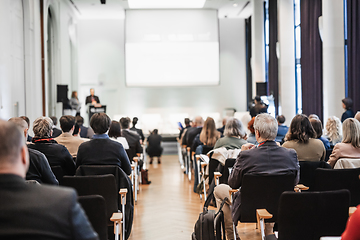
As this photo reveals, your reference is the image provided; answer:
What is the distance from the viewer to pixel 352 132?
360 centimetres

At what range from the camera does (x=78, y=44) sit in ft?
51.3

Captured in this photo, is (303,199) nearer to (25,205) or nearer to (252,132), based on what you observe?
(25,205)

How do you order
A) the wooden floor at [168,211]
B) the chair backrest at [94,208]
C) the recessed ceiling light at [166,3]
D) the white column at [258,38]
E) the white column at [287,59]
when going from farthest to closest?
the recessed ceiling light at [166,3] → the white column at [258,38] → the white column at [287,59] → the wooden floor at [168,211] → the chair backrest at [94,208]

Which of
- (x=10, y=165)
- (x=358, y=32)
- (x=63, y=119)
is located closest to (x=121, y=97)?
(x=358, y=32)

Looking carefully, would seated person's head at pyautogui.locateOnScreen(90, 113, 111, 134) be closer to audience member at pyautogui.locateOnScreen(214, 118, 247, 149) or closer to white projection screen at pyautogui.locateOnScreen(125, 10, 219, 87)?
audience member at pyautogui.locateOnScreen(214, 118, 247, 149)

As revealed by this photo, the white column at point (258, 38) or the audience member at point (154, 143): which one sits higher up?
the white column at point (258, 38)

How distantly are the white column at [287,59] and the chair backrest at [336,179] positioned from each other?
8178mm

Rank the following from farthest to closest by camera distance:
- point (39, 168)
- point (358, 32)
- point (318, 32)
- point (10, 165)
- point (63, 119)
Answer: point (318, 32) < point (358, 32) < point (63, 119) < point (39, 168) < point (10, 165)

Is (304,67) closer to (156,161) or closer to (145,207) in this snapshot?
(156,161)

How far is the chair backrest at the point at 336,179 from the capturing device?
297 centimetres

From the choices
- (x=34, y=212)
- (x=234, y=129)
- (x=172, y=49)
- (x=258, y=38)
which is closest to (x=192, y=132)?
(x=234, y=129)

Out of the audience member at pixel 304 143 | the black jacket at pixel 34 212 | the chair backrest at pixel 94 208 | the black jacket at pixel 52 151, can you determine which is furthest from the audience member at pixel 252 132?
the black jacket at pixel 34 212

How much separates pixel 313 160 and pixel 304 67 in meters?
6.86

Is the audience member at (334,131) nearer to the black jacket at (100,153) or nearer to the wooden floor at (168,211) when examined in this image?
the wooden floor at (168,211)
